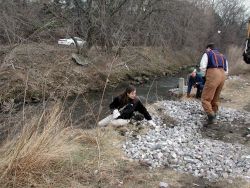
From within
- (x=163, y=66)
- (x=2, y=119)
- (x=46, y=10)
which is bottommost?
(x=163, y=66)

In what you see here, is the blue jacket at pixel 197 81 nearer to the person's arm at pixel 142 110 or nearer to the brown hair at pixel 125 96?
the person's arm at pixel 142 110

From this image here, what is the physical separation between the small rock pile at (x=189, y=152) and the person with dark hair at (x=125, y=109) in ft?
1.83

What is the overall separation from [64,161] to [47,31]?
650 inches

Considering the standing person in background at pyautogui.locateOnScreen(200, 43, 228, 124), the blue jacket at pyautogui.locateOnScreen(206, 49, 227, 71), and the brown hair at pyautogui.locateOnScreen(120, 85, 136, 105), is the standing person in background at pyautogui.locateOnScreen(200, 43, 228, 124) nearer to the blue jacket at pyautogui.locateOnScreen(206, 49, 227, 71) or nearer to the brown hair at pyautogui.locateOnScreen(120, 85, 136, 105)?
the blue jacket at pyautogui.locateOnScreen(206, 49, 227, 71)

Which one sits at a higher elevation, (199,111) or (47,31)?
(47,31)

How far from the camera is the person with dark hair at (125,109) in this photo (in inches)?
319

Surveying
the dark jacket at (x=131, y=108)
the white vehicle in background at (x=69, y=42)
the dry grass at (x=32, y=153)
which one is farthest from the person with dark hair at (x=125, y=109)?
the white vehicle in background at (x=69, y=42)

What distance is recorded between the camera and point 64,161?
5363mm

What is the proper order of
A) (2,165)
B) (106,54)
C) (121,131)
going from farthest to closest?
1. (106,54)
2. (121,131)
3. (2,165)

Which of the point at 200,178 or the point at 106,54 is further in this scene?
the point at 106,54

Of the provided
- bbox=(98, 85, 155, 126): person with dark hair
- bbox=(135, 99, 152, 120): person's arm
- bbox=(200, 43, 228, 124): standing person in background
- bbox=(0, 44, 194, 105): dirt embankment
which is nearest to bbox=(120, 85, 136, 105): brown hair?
→ bbox=(98, 85, 155, 126): person with dark hair

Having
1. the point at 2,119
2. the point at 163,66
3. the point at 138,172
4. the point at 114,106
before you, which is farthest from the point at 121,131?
the point at 163,66

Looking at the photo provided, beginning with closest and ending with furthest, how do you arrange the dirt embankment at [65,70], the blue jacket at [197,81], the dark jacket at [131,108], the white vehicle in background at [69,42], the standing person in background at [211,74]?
the dark jacket at [131,108] → the standing person in background at [211,74] → the blue jacket at [197,81] → the dirt embankment at [65,70] → the white vehicle in background at [69,42]

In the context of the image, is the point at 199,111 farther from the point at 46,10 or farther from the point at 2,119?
the point at 46,10
